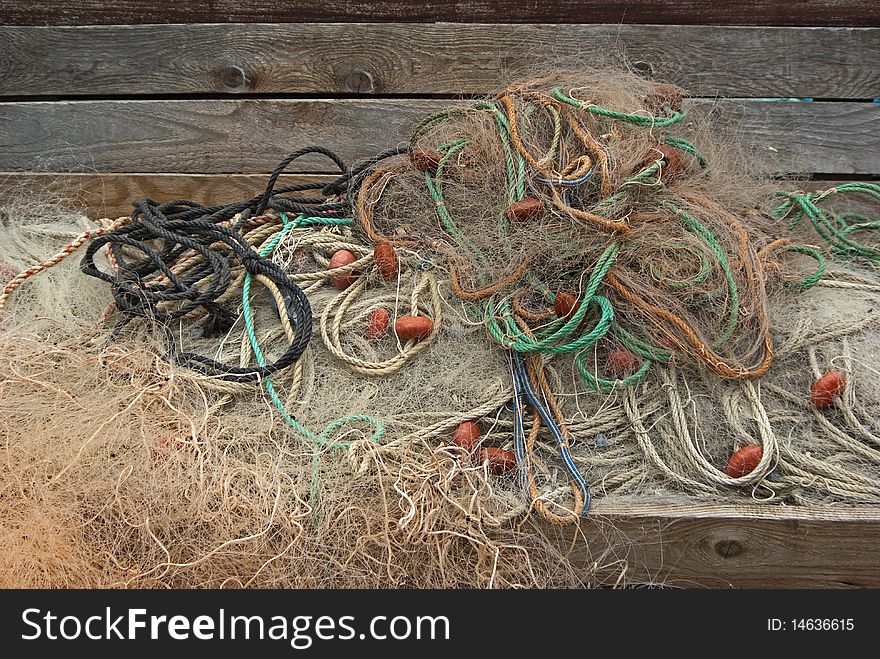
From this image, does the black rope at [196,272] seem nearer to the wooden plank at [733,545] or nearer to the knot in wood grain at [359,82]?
the knot in wood grain at [359,82]

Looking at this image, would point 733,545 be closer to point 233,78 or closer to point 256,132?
point 256,132

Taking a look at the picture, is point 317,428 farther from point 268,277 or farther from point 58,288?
point 58,288

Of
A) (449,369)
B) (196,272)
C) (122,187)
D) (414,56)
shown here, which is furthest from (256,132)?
(449,369)

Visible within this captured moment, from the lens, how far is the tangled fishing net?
1574 millimetres

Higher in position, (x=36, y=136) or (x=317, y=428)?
(x=36, y=136)

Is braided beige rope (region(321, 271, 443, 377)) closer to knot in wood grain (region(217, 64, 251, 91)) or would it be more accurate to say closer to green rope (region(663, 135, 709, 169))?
green rope (region(663, 135, 709, 169))

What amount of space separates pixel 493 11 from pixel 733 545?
2.24 meters

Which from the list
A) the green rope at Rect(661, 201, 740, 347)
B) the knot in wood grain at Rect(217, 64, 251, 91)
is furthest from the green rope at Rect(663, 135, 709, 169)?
the knot in wood grain at Rect(217, 64, 251, 91)

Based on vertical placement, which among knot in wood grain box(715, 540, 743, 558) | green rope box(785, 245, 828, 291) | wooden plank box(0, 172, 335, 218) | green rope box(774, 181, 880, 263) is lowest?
knot in wood grain box(715, 540, 743, 558)

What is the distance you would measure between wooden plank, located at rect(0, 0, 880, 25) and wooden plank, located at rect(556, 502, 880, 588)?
2.09 metres

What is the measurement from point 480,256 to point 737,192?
3.01ft

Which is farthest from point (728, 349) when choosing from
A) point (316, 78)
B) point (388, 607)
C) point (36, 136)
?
point (36, 136)

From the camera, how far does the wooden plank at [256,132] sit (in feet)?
9.35

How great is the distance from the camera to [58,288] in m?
2.25
